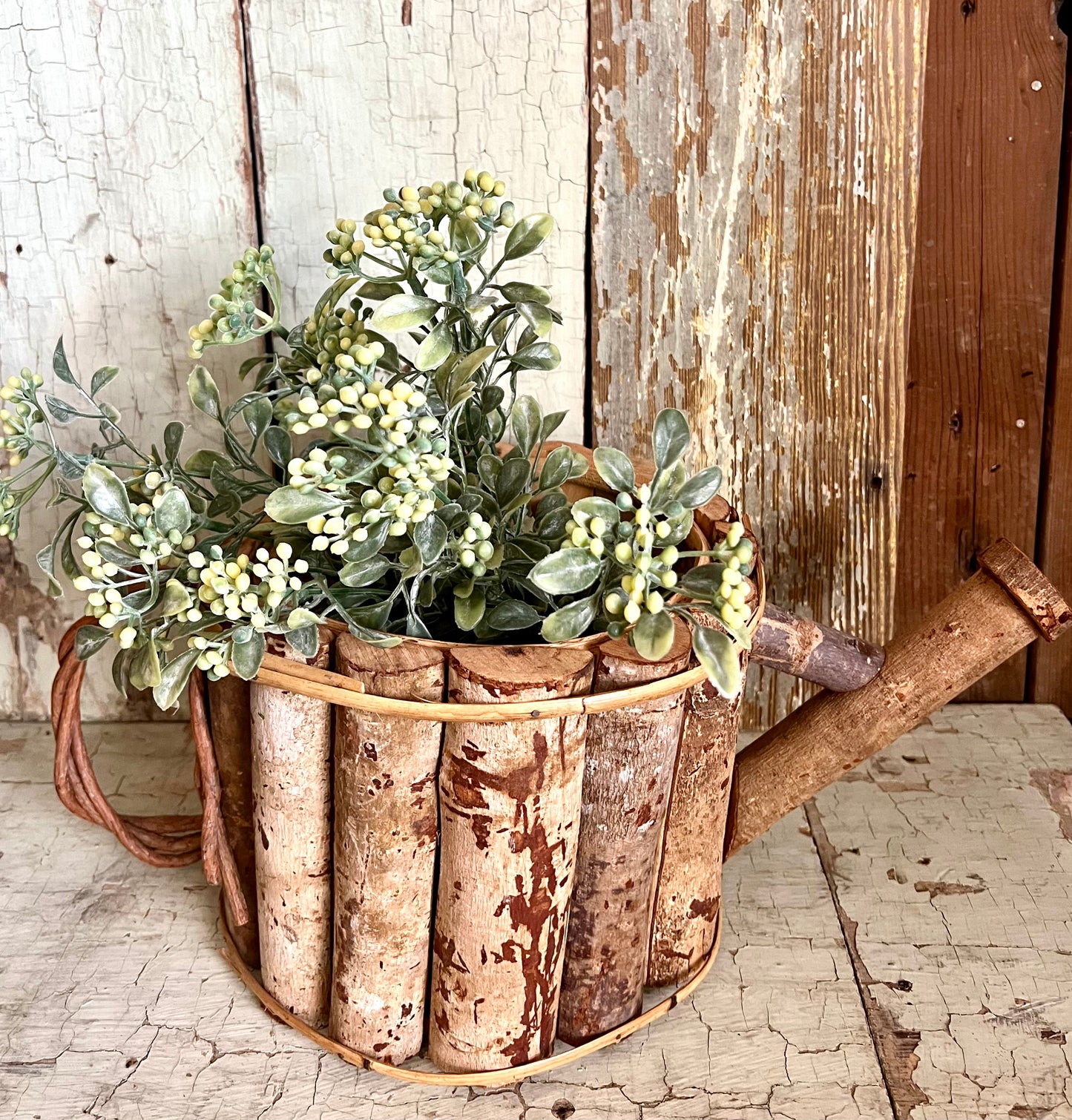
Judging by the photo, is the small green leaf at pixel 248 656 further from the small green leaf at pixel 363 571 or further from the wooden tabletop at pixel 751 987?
the wooden tabletop at pixel 751 987

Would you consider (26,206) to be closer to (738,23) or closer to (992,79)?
(738,23)

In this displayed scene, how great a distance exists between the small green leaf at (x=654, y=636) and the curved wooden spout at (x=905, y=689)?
32 centimetres

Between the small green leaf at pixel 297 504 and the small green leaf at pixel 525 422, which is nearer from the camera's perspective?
the small green leaf at pixel 297 504

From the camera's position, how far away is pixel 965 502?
1.13 meters

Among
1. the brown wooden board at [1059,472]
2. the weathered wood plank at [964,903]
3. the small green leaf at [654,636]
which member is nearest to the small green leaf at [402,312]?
the small green leaf at [654,636]

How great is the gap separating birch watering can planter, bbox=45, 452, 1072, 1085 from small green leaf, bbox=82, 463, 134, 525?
0.13m

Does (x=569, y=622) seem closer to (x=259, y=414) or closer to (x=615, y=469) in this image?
(x=615, y=469)

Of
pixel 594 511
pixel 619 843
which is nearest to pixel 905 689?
pixel 619 843

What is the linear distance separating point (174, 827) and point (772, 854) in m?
0.52

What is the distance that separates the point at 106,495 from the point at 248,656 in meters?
0.13

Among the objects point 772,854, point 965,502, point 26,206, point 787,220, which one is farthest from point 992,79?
point 26,206

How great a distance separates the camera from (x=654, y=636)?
0.61m

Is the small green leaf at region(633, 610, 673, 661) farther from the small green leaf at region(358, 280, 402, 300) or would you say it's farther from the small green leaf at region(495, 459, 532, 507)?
the small green leaf at region(358, 280, 402, 300)

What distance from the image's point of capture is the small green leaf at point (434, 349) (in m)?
0.67
